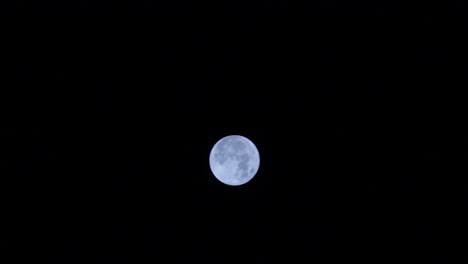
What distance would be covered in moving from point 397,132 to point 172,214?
4.21 m

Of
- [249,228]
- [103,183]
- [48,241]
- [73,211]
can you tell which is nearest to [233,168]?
[249,228]

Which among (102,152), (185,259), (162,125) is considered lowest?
(185,259)

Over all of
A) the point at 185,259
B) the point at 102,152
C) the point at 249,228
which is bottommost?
the point at 185,259

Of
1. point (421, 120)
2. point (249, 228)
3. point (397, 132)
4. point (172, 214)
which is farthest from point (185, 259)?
point (421, 120)

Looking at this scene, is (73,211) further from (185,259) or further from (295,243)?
(295,243)

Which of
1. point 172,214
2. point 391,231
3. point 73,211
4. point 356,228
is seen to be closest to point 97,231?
point 73,211

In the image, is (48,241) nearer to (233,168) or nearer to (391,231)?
(233,168)

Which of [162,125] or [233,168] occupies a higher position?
[162,125]

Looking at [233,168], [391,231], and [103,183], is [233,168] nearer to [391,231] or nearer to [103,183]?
[103,183]

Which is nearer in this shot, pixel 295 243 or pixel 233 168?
pixel 233 168

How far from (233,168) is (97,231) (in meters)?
2.60

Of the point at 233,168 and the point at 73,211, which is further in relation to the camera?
the point at 73,211

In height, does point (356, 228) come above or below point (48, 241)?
above

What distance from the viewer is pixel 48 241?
617 cm
